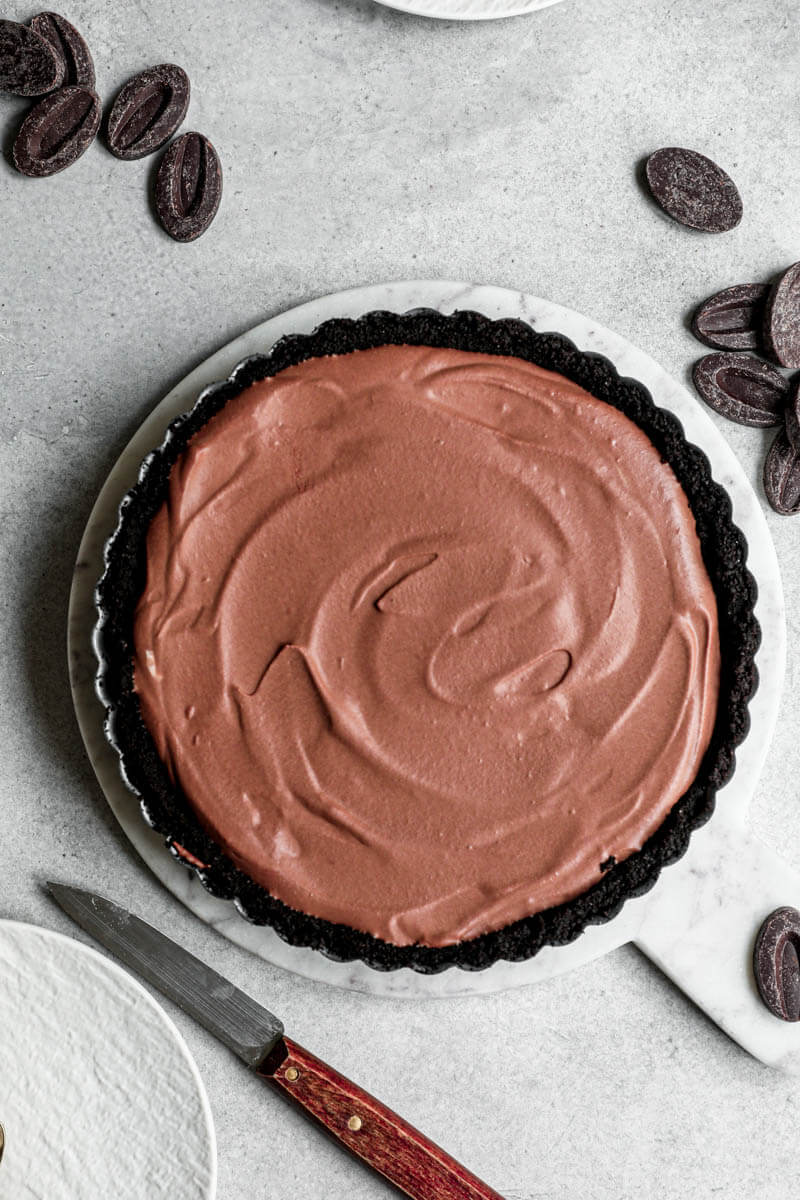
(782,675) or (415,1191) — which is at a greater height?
(782,675)

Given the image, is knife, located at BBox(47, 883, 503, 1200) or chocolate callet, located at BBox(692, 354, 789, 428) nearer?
knife, located at BBox(47, 883, 503, 1200)

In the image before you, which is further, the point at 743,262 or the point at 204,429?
the point at 743,262

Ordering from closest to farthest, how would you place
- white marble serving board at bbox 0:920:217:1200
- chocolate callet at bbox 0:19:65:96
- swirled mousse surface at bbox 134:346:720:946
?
swirled mousse surface at bbox 134:346:720:946
white marble serving board at bbox 0:920:217:1200
chocolate callet at bbox 0:19:65:96

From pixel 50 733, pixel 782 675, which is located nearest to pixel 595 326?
pixel 782 675

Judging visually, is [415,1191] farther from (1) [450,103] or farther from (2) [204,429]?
(1) [450,103]

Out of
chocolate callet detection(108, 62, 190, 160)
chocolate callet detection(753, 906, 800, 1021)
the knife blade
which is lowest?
Result: the knife blade

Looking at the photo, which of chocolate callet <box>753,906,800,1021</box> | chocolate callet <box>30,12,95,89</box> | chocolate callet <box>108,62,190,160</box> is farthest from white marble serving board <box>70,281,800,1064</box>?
chocolate callet <box>30,12,95,89</box>

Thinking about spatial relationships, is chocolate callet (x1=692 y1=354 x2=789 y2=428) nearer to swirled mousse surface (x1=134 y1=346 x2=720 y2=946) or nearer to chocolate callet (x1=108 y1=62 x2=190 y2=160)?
swirled mousse surface (x1=134 y1=346 x2=720 y2=946)
